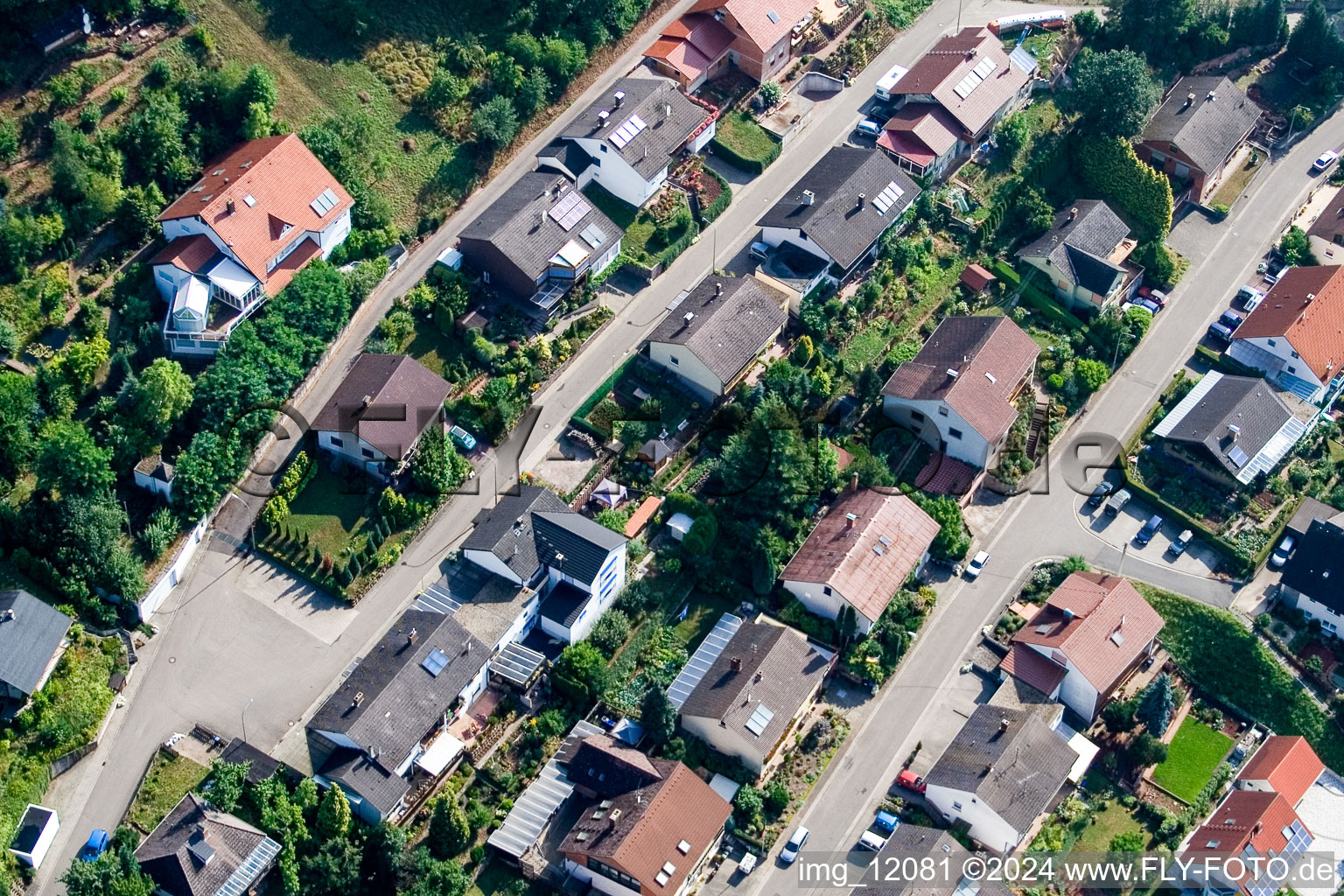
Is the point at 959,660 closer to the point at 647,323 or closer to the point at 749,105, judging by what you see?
the point at 647,323

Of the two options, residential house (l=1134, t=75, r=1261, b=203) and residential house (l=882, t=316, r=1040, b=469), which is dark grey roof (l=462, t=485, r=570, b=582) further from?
residential house (l=1134, t=75, r=1261, b=203)

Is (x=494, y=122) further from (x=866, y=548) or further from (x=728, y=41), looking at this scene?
(x=866, y=548)

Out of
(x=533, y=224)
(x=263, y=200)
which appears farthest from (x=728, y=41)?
(x=263, y=200)

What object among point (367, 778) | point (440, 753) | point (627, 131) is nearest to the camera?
point (367, 778)

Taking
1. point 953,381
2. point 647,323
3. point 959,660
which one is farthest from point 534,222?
point 959,660

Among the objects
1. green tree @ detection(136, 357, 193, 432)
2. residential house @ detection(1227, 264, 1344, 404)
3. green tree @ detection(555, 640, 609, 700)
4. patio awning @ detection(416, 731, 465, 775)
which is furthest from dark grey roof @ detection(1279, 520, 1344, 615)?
green tree @ detection(136, 357, 193, 432)
